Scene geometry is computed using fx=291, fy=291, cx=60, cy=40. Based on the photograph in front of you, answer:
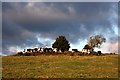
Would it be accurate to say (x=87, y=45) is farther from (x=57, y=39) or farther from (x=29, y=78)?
(x=29, y=78)

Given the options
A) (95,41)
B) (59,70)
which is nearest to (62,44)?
(95,41)

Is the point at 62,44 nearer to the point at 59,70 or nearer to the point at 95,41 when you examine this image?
the point at 95,41

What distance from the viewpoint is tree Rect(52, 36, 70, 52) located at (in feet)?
380

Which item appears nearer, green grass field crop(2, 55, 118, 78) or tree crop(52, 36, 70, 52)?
green grass field crop(2, 55, 118, 78)

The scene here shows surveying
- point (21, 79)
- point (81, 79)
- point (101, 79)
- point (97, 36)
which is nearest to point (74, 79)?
point (81, 79)

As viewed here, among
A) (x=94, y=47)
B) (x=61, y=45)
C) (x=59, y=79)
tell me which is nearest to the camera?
(x=59, y=79)

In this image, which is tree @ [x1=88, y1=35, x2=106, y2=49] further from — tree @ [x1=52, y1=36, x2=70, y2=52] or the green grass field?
A: the green grass field

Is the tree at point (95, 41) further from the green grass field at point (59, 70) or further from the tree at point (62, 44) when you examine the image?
the green grass field at point (59, 70)

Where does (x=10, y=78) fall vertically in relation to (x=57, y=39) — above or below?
below

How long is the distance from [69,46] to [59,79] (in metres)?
87.5

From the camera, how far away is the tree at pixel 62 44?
115688 millimetres

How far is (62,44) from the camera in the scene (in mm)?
115562

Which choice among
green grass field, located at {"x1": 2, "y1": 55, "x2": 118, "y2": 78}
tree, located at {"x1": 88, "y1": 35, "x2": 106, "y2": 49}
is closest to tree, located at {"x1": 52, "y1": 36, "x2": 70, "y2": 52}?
tree, located at {"x1": 88, "y1": 35, "x2": 106, "y2": 49}

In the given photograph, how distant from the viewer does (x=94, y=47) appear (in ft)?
406
